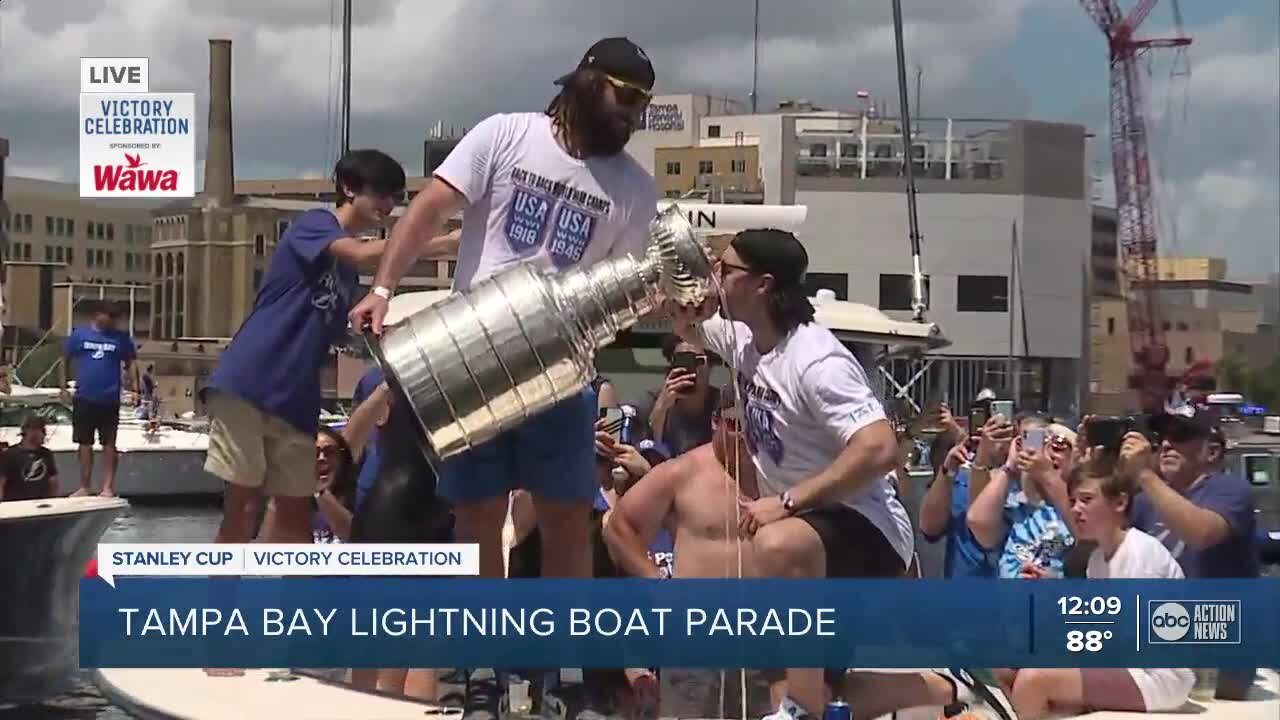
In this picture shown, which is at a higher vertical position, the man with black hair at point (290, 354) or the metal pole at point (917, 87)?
the metal pole at point (917, 87)

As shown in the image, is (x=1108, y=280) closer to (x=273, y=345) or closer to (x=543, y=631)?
(x=543, y=631)

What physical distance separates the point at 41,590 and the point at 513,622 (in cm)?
94

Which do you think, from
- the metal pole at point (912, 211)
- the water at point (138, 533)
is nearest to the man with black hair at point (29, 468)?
the water at point (138, 533)

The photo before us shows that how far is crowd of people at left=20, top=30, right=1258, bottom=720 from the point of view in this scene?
3.13 meters

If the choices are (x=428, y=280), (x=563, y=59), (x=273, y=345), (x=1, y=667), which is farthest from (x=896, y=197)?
(x=1, y=667)

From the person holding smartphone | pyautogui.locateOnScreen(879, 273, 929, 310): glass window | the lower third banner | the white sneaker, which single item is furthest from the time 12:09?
the person holding smartphone

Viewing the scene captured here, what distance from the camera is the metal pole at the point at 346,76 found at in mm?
3260

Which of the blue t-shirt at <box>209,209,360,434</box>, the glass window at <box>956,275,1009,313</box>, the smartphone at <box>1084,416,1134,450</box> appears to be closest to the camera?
the blue t-shirt at <box>209,209,360,434</box>

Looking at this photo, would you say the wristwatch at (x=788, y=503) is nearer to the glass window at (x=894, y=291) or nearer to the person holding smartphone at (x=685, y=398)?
the person holding smartphone at (x=685, y=398)

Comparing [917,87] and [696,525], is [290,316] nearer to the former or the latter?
[696,525]

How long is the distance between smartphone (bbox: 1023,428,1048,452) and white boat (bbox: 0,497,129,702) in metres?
1.68

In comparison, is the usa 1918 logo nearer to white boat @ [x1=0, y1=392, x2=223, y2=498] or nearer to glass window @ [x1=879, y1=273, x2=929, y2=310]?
glass window @ [x1=879, y1=273, x2=929, y2=310]

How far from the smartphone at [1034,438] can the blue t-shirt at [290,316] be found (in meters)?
1.33

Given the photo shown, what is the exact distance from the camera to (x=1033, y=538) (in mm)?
3553
